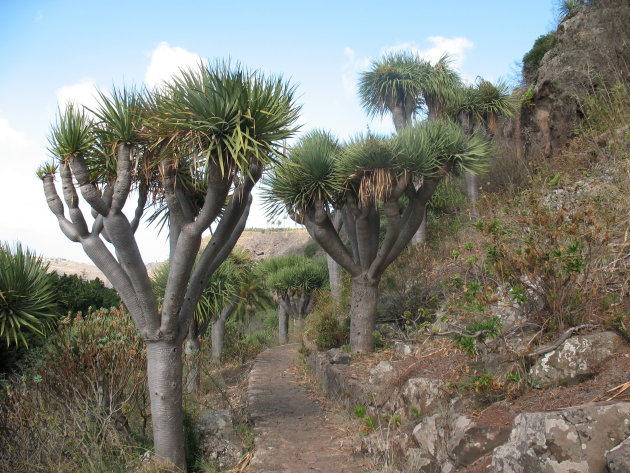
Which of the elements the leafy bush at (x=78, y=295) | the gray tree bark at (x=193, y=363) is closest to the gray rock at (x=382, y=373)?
the gray tree bark at (x=193, y=363)

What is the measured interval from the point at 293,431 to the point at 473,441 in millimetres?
3826

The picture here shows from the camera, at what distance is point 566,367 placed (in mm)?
4391

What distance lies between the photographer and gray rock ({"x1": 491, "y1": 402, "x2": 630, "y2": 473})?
307 centimetres

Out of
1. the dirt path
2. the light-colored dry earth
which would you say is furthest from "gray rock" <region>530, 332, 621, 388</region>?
the light-colored dry earth

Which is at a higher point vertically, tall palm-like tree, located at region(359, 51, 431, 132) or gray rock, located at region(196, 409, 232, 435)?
tall palm-like tree, located at region(359, 51, 431, 132)

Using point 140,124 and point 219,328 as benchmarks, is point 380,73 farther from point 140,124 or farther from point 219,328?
point 140,124

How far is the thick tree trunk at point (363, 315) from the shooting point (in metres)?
9.49

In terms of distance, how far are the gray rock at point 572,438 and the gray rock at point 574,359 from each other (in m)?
1.12

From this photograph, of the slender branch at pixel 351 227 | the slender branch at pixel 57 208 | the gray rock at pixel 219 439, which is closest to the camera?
the slender branch at pixel 57 208

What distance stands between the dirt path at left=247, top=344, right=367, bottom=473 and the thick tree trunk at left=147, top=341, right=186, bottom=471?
91 cm

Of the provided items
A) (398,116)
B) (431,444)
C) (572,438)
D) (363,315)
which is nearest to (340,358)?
(363,315)

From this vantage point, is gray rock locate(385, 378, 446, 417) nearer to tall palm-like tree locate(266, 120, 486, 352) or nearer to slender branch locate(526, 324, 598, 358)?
slender branch locate(526, 324, 598, 358)

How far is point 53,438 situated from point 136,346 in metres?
1.38

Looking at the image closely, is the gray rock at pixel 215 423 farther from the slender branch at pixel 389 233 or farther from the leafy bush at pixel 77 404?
the slender branch at pixel 389 233
